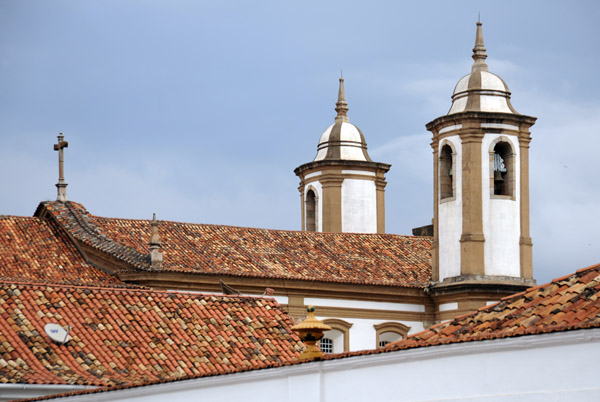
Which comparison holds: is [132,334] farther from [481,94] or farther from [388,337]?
[481,94]

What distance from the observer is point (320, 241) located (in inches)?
1473

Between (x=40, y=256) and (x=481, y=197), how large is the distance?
11564mm

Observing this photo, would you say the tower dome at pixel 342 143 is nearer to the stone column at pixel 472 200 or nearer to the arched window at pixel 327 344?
the stone column at pixel 472 200

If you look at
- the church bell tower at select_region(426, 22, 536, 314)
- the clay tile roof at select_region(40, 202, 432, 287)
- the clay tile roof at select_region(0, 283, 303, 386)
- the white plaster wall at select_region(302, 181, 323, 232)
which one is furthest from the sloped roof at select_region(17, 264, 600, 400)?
the white plaster wall at select_region(302, 181, 323, 232)

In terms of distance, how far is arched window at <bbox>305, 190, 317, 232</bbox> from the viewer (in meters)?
44.7

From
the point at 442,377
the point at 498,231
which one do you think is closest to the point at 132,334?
the point at 442,377

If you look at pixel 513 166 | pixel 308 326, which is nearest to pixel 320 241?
pixel 513 166

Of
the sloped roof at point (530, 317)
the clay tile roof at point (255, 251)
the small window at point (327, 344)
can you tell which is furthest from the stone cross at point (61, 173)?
the sloped roof at point (530, 317)

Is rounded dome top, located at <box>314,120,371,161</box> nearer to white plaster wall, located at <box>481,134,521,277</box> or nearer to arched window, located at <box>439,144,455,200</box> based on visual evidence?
arched window, located at <box>439,144,455,200</box>

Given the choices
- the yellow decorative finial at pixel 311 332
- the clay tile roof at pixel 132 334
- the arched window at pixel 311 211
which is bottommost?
the yellow decorative finial at pixel 311 332

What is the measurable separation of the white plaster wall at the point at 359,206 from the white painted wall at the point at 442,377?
2764 centimetres

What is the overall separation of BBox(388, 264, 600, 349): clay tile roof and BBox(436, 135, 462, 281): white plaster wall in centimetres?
2030

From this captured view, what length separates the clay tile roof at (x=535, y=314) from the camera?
13387mm

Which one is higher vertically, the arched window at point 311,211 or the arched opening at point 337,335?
the arched window at point 311,211
